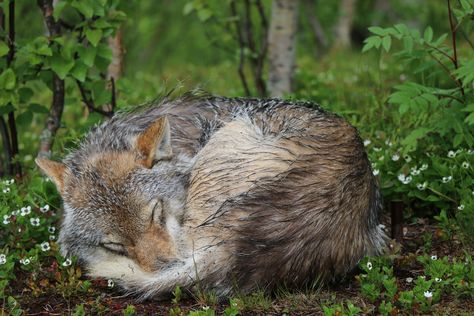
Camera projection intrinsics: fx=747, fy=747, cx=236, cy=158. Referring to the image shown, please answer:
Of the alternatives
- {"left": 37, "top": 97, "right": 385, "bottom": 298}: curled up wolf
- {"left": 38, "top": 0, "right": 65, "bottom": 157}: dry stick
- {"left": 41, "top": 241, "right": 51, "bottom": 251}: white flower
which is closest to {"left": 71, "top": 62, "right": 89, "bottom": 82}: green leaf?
{"left": 38, "top": 0, "right": 65, "bottom": 157}: dry stick

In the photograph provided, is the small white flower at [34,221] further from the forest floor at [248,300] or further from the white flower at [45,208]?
the forest floor at [248,300]

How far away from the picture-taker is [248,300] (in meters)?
4.49

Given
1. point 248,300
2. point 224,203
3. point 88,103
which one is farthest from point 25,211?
point 248,300

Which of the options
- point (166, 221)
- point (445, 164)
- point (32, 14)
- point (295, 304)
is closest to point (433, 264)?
point (295, 304)

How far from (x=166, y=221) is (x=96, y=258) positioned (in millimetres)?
655

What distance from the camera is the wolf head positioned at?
4.88 meters

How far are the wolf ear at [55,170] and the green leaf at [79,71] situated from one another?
104cm

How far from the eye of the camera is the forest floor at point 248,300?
4523 mm

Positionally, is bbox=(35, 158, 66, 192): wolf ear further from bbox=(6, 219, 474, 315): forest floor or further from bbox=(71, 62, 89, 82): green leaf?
bbox=(71, 62, 89, 82): green leaf

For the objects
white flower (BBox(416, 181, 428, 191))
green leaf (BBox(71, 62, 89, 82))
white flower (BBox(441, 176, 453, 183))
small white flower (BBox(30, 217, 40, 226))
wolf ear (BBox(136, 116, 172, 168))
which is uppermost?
green leaf (BBox(71, 62, 89, 82))

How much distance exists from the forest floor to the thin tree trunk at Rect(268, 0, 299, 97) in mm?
3873

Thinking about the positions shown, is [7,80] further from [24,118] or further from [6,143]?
[6,143]

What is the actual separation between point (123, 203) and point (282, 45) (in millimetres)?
4534

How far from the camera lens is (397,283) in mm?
4898
